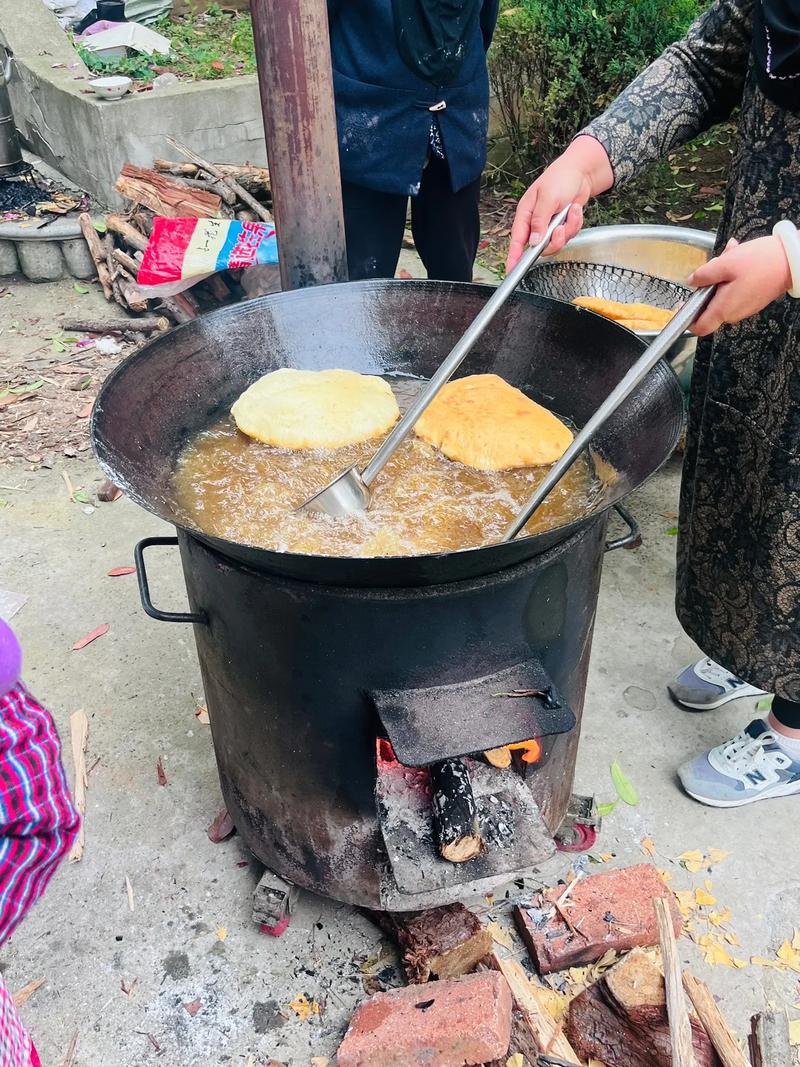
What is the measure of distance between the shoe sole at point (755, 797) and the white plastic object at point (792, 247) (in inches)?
61.1

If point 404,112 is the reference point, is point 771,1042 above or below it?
below

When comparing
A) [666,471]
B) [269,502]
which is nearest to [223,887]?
[269,502]

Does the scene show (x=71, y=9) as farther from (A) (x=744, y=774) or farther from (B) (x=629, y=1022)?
(B) (x=629, y=1022)

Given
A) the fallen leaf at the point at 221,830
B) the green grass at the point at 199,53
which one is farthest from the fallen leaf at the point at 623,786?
the green grass at the point at 199,53

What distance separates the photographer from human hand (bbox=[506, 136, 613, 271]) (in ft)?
6.67

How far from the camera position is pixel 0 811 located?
1159 millimetres

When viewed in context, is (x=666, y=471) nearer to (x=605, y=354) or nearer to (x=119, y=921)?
(x=605, y=354)

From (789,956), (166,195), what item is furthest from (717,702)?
(166,195)

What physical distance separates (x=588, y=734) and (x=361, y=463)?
4.27 ft

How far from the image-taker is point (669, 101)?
7.20 ft

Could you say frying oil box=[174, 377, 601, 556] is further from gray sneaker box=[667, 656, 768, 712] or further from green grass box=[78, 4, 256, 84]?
green grass box=[78, 4, 256, 84]

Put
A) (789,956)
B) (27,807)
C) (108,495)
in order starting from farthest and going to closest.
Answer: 1. (108,495)
2. (789,956)
3. (27,807)

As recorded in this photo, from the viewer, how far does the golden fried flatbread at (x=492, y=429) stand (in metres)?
2.02

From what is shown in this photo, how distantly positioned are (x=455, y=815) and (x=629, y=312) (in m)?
2.23
